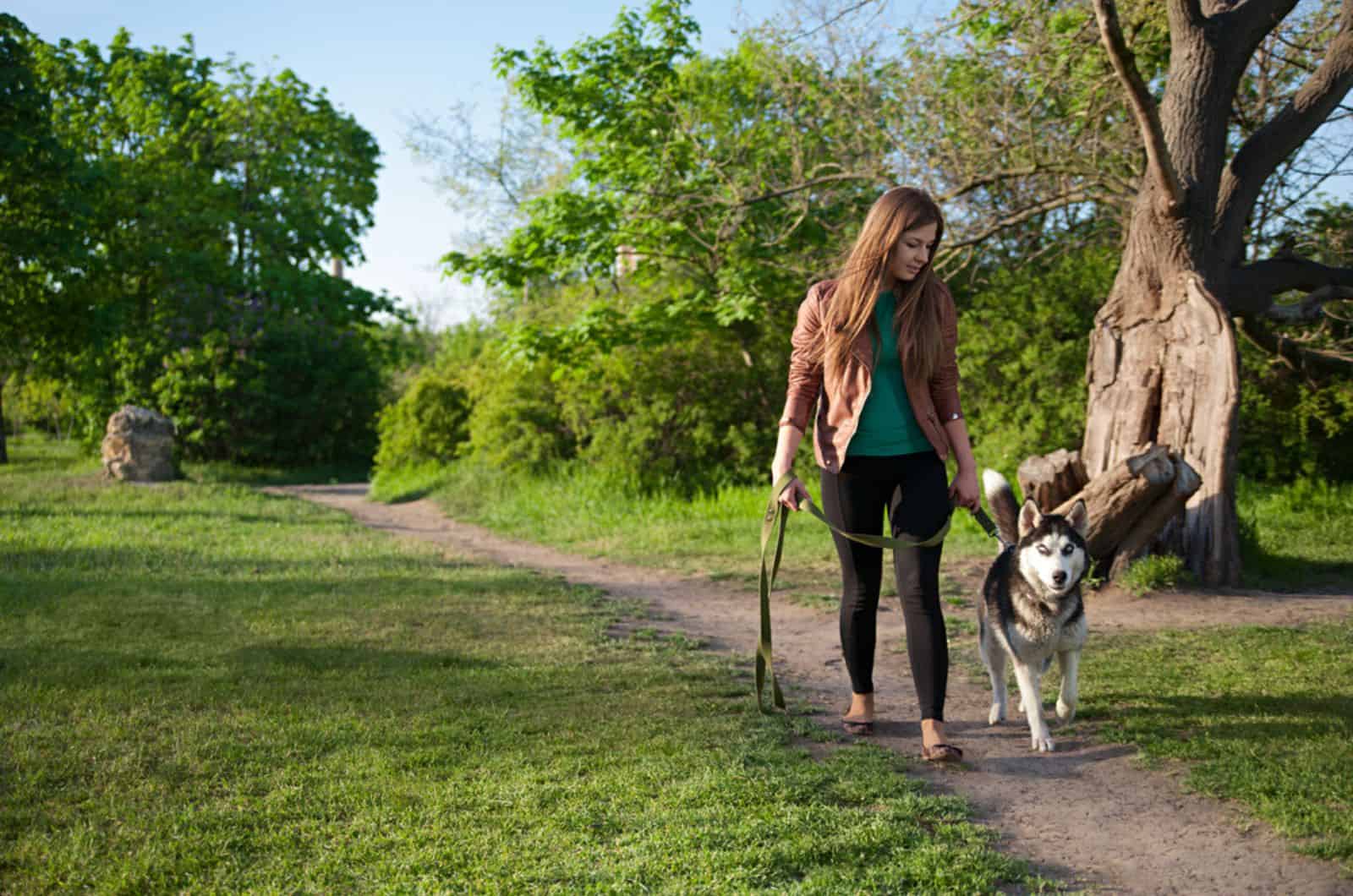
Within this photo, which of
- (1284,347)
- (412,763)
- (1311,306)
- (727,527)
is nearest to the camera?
(412,763)

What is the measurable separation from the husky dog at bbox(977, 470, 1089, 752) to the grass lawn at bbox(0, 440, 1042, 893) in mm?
666

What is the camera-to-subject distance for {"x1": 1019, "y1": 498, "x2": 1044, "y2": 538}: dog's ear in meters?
4.57

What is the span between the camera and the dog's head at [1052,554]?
435 cm

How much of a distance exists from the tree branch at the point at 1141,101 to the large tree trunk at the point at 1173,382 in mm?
388

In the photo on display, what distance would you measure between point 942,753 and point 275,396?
2032 centimetres

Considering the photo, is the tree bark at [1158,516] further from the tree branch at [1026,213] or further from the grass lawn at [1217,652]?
the tree branch at [1026,213]

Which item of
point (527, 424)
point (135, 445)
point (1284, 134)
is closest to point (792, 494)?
point (1284, 134)

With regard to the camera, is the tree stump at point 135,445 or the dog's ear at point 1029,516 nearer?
the dog's ear at point 1029,516

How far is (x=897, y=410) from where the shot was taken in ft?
14.0

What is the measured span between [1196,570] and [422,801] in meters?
6.45

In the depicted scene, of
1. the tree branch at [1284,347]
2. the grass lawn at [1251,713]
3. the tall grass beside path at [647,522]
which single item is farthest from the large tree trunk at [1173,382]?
the tall grass beside path at [647,522]

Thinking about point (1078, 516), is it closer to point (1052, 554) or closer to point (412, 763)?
point (1052, 554)

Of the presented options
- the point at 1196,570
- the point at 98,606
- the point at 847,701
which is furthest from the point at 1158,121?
the point at 98,606

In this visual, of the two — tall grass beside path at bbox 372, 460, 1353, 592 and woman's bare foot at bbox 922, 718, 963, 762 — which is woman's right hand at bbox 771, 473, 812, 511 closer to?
woman's bare foot at bbox 922, 718, 963, 762
